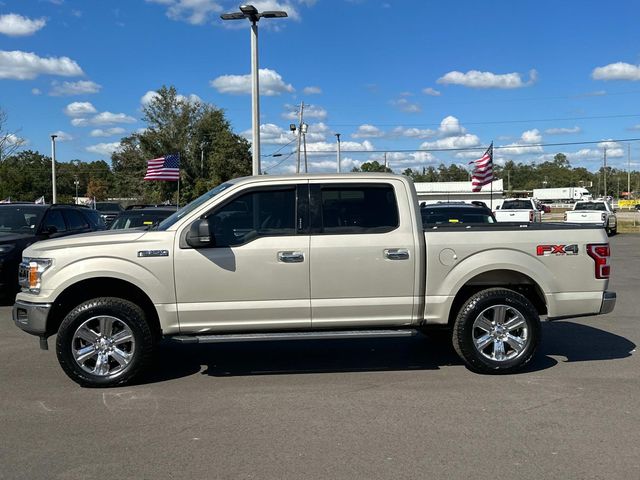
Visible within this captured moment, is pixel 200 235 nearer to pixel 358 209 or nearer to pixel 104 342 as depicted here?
pixel 104 342

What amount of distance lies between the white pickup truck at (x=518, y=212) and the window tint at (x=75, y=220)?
19286mm

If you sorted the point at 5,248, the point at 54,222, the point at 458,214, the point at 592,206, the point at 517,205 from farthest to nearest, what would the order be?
the point at 592,206 → the point at 517,205 → the point at 458,214 → the point at 54,222 → the point at 5,248

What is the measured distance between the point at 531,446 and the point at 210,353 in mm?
4001

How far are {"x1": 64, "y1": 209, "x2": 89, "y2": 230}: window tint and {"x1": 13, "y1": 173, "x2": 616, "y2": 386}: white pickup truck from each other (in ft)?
21.8

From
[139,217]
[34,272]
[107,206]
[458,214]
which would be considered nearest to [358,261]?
[34,272]

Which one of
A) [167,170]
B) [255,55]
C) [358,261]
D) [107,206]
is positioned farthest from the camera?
[107,206]

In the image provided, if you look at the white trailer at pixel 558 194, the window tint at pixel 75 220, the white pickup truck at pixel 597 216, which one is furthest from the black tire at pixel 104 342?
the white trailer at pixel 558 194

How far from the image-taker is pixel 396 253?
595 centimetres

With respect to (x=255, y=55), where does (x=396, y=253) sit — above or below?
below

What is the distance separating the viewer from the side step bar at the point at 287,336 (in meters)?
5.79

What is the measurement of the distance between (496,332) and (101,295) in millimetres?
4047

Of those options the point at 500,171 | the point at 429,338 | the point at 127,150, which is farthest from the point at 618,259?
the point at 500,171

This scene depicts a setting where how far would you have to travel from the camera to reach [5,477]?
12.8 ft

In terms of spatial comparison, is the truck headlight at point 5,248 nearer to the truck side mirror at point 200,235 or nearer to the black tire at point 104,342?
the black tire at point 104,342
